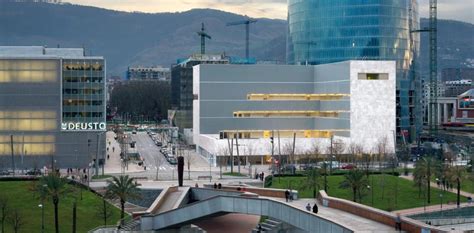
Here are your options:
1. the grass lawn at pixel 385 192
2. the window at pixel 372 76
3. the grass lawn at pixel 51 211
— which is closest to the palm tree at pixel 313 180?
the grass lawn at pixel 385 192

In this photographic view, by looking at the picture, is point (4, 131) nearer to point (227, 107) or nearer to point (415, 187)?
point (227, 107)

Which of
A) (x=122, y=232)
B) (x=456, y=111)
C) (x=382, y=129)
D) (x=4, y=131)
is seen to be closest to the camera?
(x=122, y=232)

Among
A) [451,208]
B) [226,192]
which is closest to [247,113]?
[451,208]

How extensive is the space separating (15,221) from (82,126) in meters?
50.4

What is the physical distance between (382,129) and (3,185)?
2388 inches

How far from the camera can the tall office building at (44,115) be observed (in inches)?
4109

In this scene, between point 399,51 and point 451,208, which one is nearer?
point 451,208

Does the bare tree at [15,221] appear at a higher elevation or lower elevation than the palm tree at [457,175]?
lower

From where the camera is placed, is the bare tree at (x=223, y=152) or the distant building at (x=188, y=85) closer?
the bare tree at (x=223, y=152)

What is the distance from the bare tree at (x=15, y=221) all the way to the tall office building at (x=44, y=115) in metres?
42.7

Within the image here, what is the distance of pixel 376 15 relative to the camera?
488 feet

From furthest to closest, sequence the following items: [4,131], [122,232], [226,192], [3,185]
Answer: [4,131] < [3,185] < [226,192] < [122,232]

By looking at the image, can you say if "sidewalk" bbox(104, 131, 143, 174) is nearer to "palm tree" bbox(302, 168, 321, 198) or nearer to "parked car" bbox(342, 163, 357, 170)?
"parked car" bbox(342, 163, 357, 170)

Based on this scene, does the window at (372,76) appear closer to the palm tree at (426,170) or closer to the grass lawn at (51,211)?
the palm tree at (426,170)
